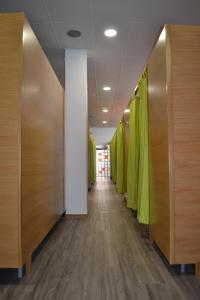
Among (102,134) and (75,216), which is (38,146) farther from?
(102,134)

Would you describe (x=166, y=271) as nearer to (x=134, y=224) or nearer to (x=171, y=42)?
(x=134, y=224)

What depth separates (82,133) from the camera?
4.00m

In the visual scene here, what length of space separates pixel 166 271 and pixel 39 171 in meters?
1.41

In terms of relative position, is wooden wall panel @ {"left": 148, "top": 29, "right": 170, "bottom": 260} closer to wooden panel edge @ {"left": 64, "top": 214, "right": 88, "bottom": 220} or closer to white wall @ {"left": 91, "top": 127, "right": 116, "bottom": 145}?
wooden panel edge @ {"left": 64, "top": 214, "right": 88, "bottom": 220}

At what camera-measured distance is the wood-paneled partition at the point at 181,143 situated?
74.3 inches

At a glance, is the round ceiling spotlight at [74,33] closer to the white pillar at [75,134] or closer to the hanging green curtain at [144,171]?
the white pillar at [75,134]

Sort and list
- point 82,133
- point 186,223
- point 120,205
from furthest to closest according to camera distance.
→ point 120,205 < point 82,133 < point 186,223

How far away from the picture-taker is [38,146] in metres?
2.35

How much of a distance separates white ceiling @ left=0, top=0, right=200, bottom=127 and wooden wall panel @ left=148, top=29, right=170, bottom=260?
980 millimetres

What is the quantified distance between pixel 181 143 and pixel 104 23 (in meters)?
2.20

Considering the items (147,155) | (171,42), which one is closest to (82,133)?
(147,155)

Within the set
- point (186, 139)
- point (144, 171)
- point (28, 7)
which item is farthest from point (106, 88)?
point (186, 139)

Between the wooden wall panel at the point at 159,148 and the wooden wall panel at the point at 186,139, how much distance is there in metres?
0.09

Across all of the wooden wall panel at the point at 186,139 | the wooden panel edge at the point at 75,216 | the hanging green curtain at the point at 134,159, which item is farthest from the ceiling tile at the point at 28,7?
the wooden panel edge at the point at 75,216
